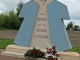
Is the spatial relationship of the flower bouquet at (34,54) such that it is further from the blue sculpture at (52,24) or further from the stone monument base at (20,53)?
the blue sculpture at (52,24)

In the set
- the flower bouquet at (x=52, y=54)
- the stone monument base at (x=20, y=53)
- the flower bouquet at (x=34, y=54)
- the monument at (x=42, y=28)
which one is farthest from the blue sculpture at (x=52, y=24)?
the flower bouquet at (x=34, y=54)

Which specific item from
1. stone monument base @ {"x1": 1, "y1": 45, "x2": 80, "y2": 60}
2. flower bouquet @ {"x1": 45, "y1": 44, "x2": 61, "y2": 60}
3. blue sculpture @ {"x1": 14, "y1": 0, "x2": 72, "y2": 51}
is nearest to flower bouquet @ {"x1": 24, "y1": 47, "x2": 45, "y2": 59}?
stone monument base @ {"x1": 1, "y1": 45, "x2": 80, "y2": 60}

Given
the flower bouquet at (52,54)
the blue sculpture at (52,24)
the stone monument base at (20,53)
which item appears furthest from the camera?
the blue sculpture at (52,24)

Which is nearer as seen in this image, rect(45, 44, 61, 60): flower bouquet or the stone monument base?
rect(45, 44, 61, 60): flower bouquet

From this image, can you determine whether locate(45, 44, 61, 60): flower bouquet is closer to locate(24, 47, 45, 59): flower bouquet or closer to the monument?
the monument

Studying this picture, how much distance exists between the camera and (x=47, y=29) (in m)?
5.84

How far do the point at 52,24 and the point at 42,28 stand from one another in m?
0.58

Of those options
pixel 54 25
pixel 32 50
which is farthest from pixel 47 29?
pixel 32 50

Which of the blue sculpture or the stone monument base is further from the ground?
the blue sculpture

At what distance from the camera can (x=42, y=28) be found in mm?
5934

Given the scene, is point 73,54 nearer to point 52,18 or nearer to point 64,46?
point 64,46

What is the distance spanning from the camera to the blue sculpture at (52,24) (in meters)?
5.39

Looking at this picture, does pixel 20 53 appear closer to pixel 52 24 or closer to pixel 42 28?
pixel 42 28

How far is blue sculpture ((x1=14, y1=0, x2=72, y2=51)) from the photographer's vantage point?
17.7 ft
